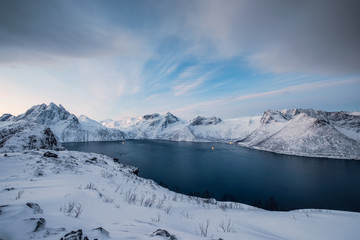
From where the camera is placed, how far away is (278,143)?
105188mm

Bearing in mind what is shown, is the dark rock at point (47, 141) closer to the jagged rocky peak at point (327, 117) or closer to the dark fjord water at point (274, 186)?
the dark fjord water at point (274, 186)

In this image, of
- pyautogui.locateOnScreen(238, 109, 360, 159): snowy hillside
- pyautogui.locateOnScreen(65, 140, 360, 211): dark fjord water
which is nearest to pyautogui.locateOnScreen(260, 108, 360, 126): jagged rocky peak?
pyautogui.locateOnScreen(238, 109, 360, 159): snowy hillside

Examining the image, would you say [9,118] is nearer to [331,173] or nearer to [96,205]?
[96,205]

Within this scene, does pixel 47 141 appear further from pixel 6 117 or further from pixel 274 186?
→ pixel 6 117

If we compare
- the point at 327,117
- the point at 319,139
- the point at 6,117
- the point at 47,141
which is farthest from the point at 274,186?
the point at 6,117

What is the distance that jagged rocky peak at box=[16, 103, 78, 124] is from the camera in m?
A: 177

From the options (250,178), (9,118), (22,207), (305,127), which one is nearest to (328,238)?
(22,207)

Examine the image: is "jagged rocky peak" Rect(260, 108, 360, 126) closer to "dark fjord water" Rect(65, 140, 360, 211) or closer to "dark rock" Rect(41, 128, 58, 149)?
"dark fjord water" Rect(65, 140, 360, 211)

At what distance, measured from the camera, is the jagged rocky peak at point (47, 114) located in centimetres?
17725

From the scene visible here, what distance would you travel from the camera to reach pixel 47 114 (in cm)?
18212

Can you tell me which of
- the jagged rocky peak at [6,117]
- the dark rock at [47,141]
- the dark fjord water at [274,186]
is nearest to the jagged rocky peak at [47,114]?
the jagged rocky peak at [6,117]

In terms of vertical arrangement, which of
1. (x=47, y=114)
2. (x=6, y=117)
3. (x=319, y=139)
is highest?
(x=47, y=114)

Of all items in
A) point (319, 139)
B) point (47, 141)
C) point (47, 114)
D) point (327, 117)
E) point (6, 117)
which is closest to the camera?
point (47, 141)

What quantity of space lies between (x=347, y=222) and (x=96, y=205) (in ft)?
31.4
